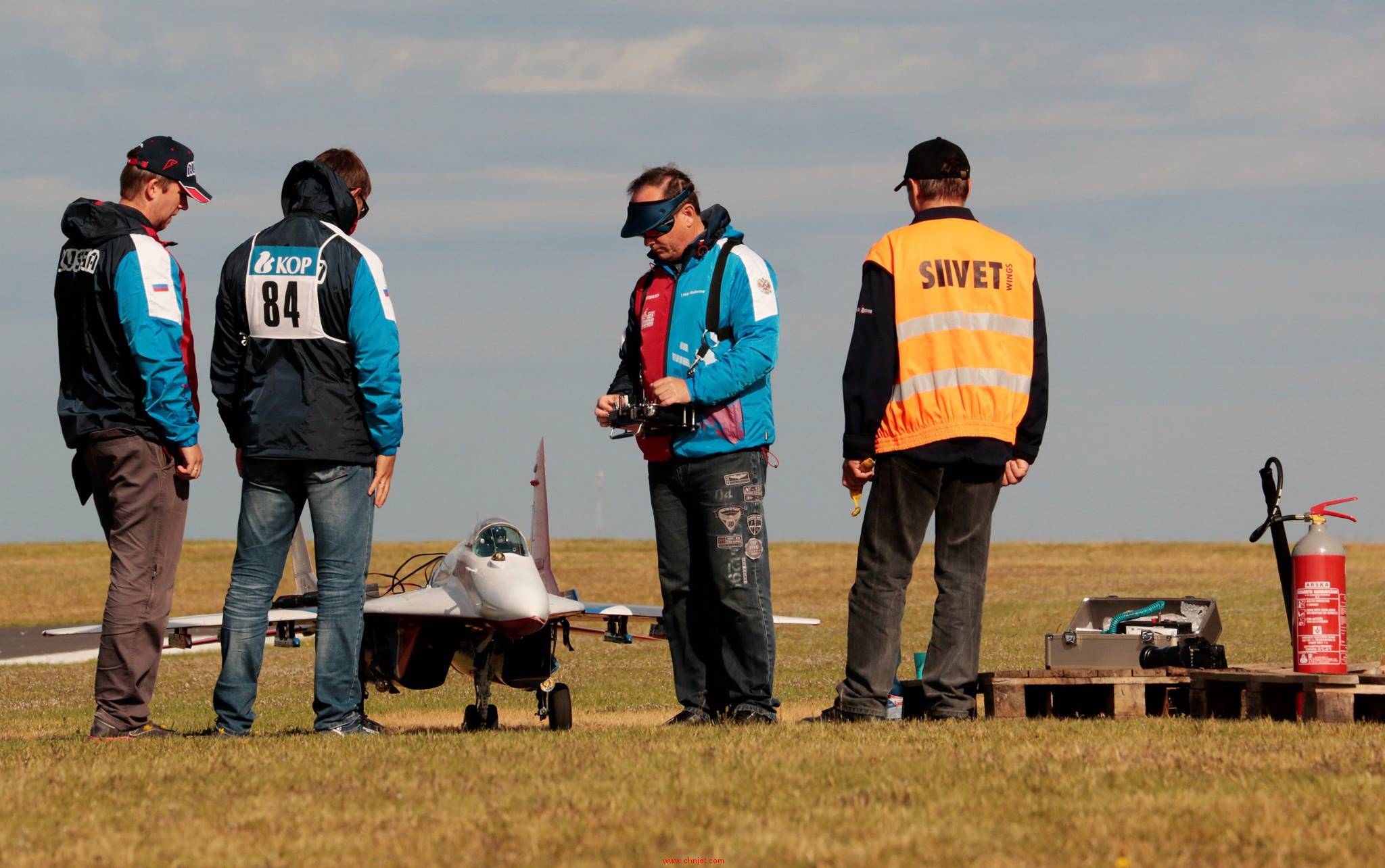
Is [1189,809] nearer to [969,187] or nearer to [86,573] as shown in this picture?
[969,187]

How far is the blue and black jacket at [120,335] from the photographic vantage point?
24.0 ft

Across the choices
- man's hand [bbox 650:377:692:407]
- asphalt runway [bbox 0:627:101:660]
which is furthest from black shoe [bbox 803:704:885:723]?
asphalt runway [bbox 0:627:101:660]

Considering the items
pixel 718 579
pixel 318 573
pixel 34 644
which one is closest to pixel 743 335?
pixel 718 579

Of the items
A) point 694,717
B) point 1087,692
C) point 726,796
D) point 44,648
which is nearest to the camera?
point 726,796

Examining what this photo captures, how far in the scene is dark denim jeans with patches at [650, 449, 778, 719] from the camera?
292 inches

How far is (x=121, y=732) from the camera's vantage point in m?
7.36

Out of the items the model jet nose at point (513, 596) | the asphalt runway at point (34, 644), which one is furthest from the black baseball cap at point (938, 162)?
the asphalt runway at point (34, 644)

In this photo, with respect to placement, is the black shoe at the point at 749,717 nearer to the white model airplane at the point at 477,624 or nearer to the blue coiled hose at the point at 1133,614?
the white model airplane at the point at 477,624

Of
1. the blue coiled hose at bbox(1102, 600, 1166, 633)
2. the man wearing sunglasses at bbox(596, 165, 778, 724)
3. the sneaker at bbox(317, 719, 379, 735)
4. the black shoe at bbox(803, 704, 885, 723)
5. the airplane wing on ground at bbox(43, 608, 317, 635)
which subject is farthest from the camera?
the airplane wing on ground at bbox(43, 608, 317, 635)

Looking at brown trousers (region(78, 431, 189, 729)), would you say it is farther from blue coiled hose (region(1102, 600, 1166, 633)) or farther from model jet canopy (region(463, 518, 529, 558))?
blue coiled hose (region(1102, 600, 1166, 633))

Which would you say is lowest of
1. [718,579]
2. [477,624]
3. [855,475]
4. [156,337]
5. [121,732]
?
[121,732]

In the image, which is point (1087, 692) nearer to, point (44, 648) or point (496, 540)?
point (496, 540)

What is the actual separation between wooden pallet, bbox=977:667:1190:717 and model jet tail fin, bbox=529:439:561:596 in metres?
5.42

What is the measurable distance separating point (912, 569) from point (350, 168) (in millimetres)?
3482
